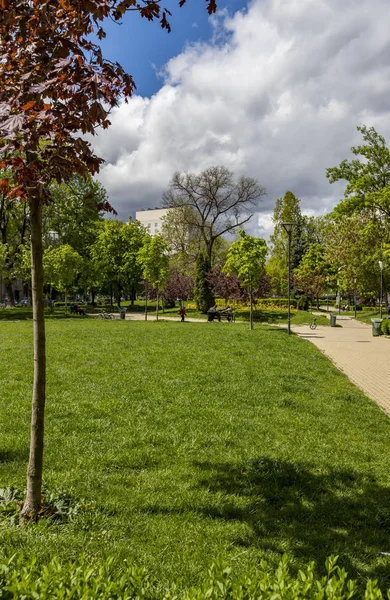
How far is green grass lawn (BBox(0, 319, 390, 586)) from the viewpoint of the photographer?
3504 mm

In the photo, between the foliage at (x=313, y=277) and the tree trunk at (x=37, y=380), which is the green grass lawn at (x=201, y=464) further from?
Result: the foliage at (x=313, y=277)

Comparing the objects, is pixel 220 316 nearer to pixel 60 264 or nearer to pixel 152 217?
pixel 60 264

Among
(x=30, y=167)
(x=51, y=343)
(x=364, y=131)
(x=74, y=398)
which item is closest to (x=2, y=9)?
(x=30, y=167)

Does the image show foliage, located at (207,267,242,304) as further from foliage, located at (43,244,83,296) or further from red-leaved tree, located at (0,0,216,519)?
red-leaved tree, located at (0,0,216,519)

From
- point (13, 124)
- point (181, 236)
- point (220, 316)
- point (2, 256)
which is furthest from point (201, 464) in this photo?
point (181, 236)

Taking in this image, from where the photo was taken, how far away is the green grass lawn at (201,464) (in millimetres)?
3504

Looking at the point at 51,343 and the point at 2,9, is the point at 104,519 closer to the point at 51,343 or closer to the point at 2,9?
the point at 2,9

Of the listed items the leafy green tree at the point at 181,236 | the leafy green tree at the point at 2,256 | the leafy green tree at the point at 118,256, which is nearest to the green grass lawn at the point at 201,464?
the leafy green tree at the point at 2,256

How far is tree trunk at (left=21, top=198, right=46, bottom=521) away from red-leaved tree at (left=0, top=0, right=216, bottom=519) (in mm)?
269

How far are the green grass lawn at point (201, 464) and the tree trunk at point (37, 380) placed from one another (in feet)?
0.91

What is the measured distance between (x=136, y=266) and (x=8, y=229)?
39.5ft

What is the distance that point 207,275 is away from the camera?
36.4 meters

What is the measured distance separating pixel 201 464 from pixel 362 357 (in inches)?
436

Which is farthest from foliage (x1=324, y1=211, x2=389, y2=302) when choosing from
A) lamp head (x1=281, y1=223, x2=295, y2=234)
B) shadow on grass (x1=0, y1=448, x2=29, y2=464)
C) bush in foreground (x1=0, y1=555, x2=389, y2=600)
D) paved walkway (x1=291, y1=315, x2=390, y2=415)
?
bush in foreground (x1=0, y1=555, x2=389, y2=600)
